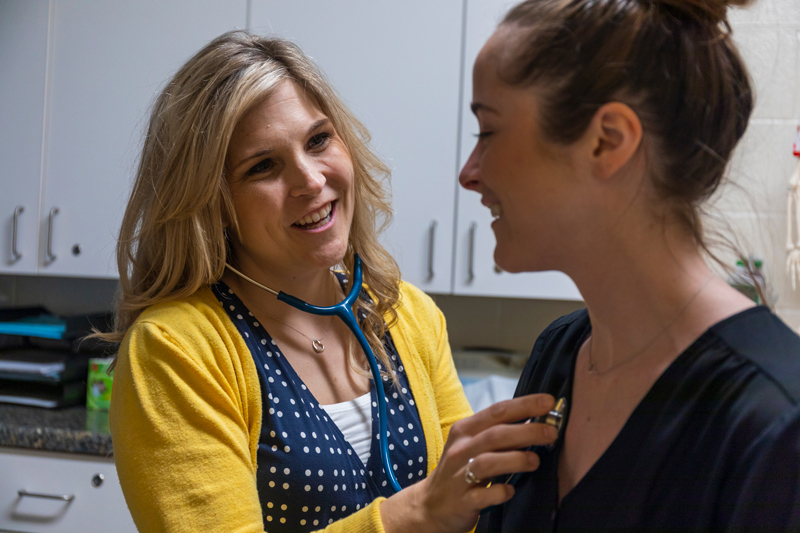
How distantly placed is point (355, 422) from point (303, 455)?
0.40 feet

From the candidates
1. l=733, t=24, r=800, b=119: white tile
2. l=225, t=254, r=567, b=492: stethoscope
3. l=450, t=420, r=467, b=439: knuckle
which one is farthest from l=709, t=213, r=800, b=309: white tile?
l=225, t=254, r=567, b=492: stethoscope

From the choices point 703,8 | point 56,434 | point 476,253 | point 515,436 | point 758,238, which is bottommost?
point 56,434

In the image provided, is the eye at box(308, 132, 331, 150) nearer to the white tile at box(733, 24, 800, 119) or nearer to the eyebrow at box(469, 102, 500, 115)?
the eyebrow at box(469, 102, 500, 115)

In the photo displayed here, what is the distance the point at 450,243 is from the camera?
1.97 m

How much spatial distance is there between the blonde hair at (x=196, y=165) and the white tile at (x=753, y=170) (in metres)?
0.67

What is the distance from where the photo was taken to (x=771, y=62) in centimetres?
67

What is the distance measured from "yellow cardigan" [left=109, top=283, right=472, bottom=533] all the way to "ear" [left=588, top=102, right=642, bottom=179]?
527mm

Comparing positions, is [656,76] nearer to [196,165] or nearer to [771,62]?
[771,62]

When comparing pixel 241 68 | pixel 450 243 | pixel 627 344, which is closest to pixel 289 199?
pixel 241 68

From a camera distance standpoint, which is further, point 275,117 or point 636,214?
point 275,117

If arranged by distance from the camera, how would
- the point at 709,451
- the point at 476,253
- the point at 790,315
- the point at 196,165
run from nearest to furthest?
the point at 709,451 < the point at 790,315 < the point at 196,165 < the point at 476,253

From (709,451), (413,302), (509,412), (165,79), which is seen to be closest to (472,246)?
(413,302)

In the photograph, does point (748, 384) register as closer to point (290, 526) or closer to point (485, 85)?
point (485, 85)

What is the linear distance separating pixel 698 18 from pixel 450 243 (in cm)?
137
